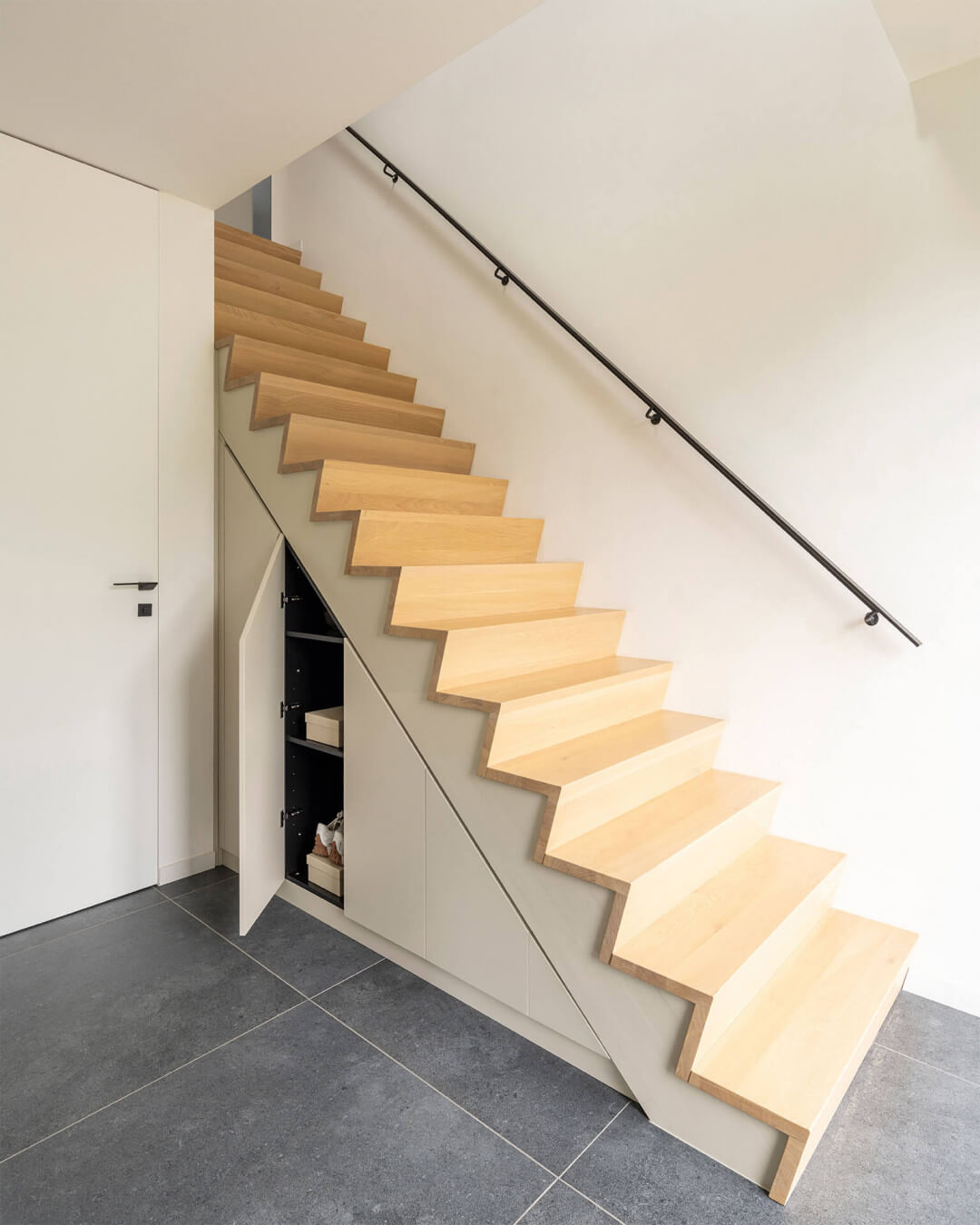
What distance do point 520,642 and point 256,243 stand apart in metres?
2.65

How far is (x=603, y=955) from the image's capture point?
159cm

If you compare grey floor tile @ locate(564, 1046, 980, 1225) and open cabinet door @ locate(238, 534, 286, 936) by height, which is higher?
open cabinet door @ locate(238, 534, 286, 936)

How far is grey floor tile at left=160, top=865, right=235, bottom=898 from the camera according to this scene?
2.57 m

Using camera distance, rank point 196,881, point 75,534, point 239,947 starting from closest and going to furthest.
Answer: point 239,947 → point 75,534 → point 196,881

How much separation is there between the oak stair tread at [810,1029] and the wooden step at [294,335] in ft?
8.63

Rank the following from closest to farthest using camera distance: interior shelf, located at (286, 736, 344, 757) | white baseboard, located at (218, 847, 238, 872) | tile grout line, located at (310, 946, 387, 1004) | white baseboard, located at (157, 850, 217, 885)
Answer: tile grout line, located at (310, 946, 387, 1004) → interior shelf, located at (286, 736, 344, 757) → white baseboard, located at (157, 850, 217, 885) → white baseboard, located at (218, 847, 238, 872)

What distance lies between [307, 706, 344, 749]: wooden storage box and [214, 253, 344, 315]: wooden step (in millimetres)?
1941

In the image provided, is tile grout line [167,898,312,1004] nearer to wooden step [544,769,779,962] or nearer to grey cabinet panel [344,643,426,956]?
grey cabinet panel [344,643,426,956]

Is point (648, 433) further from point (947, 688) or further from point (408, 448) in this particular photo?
point (947, 688)

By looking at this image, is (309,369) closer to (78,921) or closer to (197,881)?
(197,881)

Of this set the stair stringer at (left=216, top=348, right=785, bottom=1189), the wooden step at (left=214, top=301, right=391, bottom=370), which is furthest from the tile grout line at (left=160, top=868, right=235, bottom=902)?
the wooden step at (left=214, top=301, right=391, bottom=370)

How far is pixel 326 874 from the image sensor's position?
2.40 meters

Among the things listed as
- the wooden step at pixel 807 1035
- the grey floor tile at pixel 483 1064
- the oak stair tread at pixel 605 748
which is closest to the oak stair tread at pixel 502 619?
the oak stair tread at pixel 605 748

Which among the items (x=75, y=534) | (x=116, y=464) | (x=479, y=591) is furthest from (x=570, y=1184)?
(x=116, y=464)
